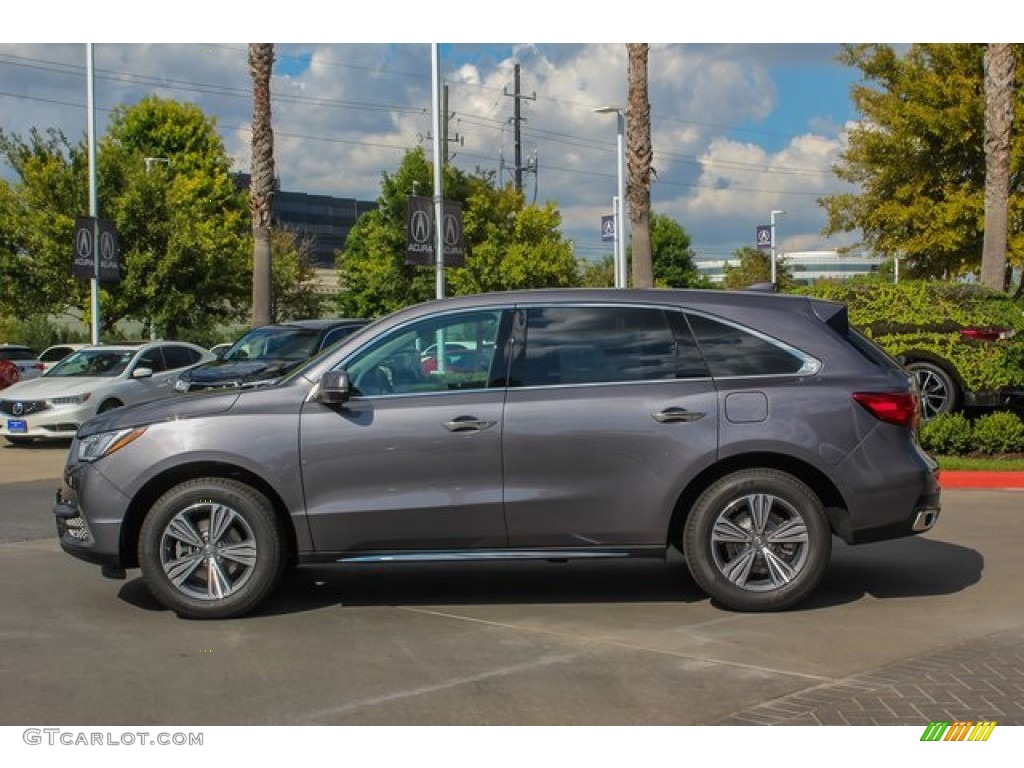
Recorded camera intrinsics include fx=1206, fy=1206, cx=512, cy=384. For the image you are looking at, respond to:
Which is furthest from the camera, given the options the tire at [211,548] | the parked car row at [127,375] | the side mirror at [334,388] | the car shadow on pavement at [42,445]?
the car shadow on pavement at [42,445]

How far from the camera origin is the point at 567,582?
25.6 feet

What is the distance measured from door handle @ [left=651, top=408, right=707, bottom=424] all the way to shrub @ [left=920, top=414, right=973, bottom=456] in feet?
25.7

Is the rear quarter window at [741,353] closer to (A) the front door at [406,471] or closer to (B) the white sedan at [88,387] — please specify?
(A) the front door at [406,471]

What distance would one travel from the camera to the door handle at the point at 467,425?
21.6 feet

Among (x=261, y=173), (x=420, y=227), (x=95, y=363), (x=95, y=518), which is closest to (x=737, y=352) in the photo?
(x=95, y=518)

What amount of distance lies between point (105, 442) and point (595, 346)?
9.20ft

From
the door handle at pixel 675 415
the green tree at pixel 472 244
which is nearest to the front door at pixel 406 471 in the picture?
the door handle at pixel 675 415

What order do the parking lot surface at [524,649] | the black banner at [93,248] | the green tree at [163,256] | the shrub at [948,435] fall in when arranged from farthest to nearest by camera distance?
the green tree at [163,256], the black banner at [93,248], the shrub at [948,435], the parking lot surface at [524,649]

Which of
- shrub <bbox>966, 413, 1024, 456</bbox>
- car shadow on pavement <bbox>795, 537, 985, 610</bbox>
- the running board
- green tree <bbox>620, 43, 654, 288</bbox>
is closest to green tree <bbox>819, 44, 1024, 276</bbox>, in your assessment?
green tree <bbox>620, 43, 654, 288</bbox>

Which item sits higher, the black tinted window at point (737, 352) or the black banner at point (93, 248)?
the black banner at point (93, 248)

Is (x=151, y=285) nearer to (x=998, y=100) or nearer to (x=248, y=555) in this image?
(x=998, y=100)

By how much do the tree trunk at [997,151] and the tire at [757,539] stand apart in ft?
41.6

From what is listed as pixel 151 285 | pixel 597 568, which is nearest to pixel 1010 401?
pixel 597 568

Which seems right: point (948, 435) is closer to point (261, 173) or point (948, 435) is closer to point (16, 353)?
point (261, 173)
